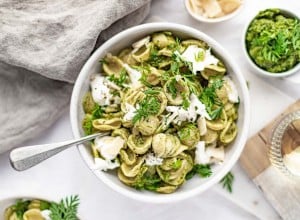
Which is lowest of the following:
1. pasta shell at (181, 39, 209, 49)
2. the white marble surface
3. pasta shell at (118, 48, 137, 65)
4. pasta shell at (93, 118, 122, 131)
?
the white marble surface

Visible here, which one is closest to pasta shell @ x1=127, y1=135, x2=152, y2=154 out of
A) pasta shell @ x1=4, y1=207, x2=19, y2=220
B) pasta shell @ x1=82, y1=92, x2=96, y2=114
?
pasta shell @ x1=82, y1=92, x2=96, y2=114

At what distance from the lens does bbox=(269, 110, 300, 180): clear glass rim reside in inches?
50.0

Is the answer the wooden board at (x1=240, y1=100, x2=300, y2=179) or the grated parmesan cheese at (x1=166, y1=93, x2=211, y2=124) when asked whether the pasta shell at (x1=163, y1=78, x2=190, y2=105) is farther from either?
the wooden board at (x1=240, y1=100, x2=300, y2=179)

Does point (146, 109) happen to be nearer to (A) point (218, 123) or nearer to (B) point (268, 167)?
(A) point (218, 123)

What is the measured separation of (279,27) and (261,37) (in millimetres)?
42

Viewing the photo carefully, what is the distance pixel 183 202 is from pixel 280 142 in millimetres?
235

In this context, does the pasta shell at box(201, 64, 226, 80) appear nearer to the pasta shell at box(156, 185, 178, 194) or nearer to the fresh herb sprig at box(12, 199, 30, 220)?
the pasta shell at box(156, 185, 178, 194)

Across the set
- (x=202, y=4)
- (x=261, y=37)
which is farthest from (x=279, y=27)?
(x=202, y=4)

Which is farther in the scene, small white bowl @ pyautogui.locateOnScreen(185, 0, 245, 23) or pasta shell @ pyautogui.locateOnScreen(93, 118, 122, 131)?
small white bowl @ pyautogui.locateOnScreen(185, 0, 245, 23)

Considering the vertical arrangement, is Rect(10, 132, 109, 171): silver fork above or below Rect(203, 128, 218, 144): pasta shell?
below

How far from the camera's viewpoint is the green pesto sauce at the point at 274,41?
124 cm

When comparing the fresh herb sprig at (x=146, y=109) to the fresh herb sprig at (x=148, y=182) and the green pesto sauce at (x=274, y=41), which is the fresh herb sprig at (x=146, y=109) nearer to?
the fresh herb sprig at (x=148, y=182)

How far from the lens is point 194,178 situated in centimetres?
121

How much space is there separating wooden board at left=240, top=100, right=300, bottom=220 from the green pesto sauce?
0.32 ft
